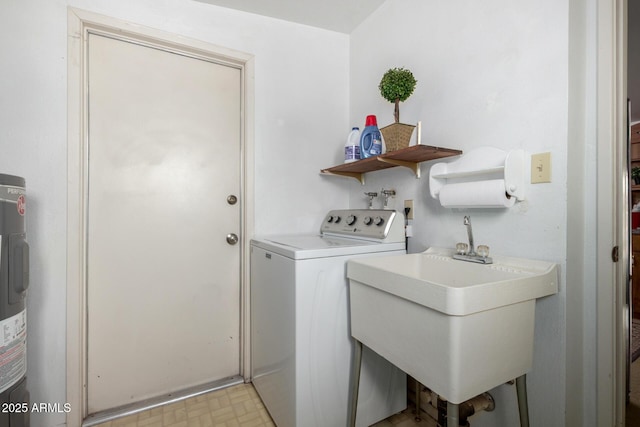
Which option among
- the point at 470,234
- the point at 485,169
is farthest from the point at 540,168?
the point at 470,234

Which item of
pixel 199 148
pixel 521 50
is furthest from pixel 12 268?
pixel 521 50

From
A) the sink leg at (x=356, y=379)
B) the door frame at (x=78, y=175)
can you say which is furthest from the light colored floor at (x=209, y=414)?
the sink leg at (x=356, y=379)

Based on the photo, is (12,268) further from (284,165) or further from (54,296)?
(284,165)

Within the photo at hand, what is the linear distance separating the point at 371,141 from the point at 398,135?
0.73 ft

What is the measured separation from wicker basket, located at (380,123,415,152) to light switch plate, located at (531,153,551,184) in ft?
1.74

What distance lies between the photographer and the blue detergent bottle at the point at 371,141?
1.62 m

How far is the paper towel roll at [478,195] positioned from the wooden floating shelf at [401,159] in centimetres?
16

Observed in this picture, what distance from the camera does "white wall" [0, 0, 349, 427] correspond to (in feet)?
4.52

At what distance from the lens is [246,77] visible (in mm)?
A: 1847

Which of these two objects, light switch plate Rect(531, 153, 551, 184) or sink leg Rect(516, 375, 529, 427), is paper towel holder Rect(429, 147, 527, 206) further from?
sink leg Rect(516, 375, 529, 427)

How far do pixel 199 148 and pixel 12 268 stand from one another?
39.3 inches

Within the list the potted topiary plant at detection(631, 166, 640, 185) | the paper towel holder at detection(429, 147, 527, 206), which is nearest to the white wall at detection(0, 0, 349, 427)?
the paper towel holder at detection(429, 147, 527, 206)

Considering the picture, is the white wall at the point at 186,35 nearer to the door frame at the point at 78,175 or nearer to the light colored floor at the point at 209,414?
the door frame at the point at 78,175

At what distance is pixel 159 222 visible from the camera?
1.68m
